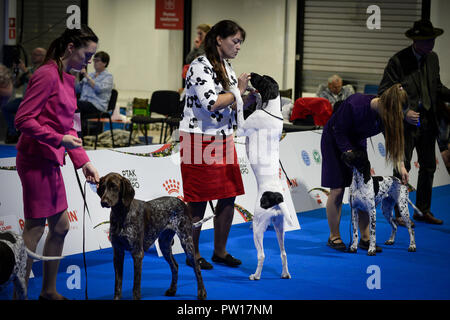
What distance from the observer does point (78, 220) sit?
506cm

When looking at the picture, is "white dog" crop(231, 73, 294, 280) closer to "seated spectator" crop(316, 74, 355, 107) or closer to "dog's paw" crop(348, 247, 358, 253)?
"dog's paw" crop(348, 247, 358, 253)

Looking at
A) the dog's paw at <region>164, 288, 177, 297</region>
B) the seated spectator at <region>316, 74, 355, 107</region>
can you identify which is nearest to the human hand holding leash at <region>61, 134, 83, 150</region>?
the dog's paw at <region>164, 288, 177, 297</region>

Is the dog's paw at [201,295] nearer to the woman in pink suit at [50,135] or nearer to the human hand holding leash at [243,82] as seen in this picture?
the woman in pink suit at [50,135]

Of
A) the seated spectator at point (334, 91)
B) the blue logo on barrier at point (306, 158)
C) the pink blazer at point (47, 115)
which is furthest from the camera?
the seated spectator at point (334, 91)

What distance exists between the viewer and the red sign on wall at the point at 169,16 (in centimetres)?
1289

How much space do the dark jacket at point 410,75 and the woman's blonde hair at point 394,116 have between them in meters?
1.18

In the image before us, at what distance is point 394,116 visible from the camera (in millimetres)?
4887

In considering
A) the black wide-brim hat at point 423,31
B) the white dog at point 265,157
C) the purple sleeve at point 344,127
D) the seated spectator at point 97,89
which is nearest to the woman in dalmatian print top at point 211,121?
the white dog at point 265,157

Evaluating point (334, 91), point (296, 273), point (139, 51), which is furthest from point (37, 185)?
point (139, 51)

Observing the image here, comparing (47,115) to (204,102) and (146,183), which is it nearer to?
(204,102)

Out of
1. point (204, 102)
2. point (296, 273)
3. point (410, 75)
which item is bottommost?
point (296, 273)

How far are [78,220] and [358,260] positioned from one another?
2125 millimetres

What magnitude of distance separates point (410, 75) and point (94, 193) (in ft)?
10.1
